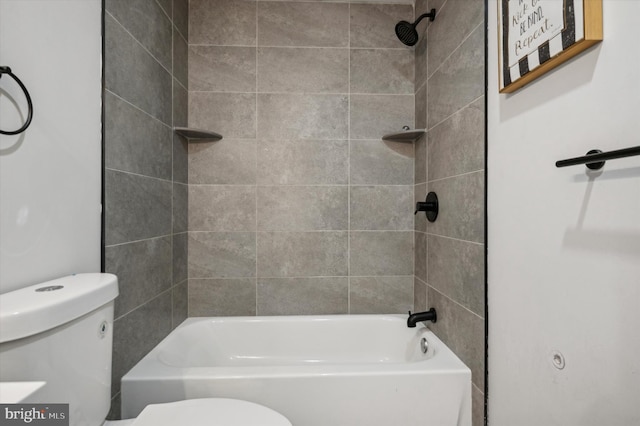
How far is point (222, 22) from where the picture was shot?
1.92 meters

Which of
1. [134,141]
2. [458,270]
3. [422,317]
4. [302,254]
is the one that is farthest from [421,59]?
[134,141]

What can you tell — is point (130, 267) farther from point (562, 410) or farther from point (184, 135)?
point (562, 410)

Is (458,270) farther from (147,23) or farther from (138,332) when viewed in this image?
(147,23)

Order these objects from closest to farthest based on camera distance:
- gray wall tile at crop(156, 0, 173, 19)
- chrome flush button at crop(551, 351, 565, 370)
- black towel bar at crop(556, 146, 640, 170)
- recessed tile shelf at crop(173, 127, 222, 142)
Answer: black towel bar at crop(556, 146, 640, 170), chrome flush button at crop(551, 351, 565, 370), gray wall tile at crop(156, 0, 173, 19), recessed tile shelf at crop(173, 127, 222, 142)

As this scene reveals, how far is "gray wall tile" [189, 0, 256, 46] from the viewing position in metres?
1.91

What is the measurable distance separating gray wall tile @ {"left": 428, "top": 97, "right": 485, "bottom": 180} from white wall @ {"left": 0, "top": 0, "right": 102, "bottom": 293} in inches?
55.5

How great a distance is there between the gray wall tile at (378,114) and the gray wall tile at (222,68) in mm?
670

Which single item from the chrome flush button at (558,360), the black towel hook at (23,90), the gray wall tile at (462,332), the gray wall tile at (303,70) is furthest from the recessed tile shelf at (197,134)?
the chrome flush button at (558,360)

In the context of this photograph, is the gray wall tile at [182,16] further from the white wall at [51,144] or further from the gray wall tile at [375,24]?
the gray wall tile at [375,24]

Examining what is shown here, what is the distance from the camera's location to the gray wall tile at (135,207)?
1.16 m

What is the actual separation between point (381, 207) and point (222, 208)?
3.28 feet

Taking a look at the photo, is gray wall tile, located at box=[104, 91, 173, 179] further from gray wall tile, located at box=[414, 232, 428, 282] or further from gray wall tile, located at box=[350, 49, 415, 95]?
gray wall tile, located at box=[414, 232, 428, 282]

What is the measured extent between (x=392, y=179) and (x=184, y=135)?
1.30 m

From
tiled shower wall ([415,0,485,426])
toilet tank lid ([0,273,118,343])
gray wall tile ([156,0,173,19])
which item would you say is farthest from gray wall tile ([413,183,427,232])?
gray wall tile ([156,0,173,19])
